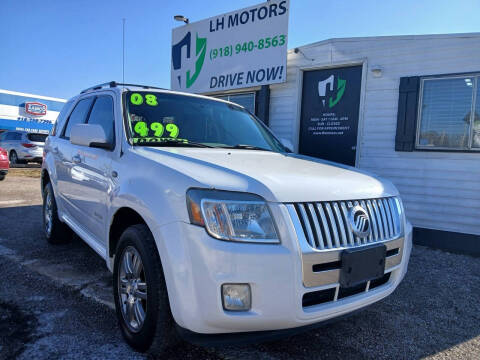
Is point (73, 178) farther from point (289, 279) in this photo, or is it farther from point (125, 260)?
point (289, 279)

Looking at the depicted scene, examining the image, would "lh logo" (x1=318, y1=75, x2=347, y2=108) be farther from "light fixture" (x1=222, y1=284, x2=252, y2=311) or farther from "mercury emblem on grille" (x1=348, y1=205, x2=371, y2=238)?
"light fixture" (x1=222, y1=284, x2=252, y2=311)

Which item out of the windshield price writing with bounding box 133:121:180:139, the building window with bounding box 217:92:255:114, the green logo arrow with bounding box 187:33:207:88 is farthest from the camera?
the green logo arrow with bounding box 187:33:207:88

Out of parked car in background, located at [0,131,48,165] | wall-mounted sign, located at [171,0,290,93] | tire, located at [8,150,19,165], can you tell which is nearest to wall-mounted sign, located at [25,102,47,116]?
parked car in background, located at [0,131,48,165]

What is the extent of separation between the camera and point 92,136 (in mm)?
2859

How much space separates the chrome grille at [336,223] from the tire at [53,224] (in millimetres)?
3698

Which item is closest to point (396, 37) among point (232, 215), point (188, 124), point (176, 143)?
point (188, 124)

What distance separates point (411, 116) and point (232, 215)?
16.3 ft

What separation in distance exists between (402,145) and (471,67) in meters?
1.44

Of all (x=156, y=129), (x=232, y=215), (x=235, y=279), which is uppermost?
(x=156, y=129)

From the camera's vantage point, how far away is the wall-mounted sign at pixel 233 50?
7312 mm

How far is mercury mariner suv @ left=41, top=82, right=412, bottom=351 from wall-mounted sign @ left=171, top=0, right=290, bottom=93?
493 centimetres

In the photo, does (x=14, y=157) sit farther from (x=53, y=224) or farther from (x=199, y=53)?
(x=53, y=224)

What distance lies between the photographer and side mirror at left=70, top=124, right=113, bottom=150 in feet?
9.27

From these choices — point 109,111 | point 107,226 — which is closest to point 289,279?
point 107,226
